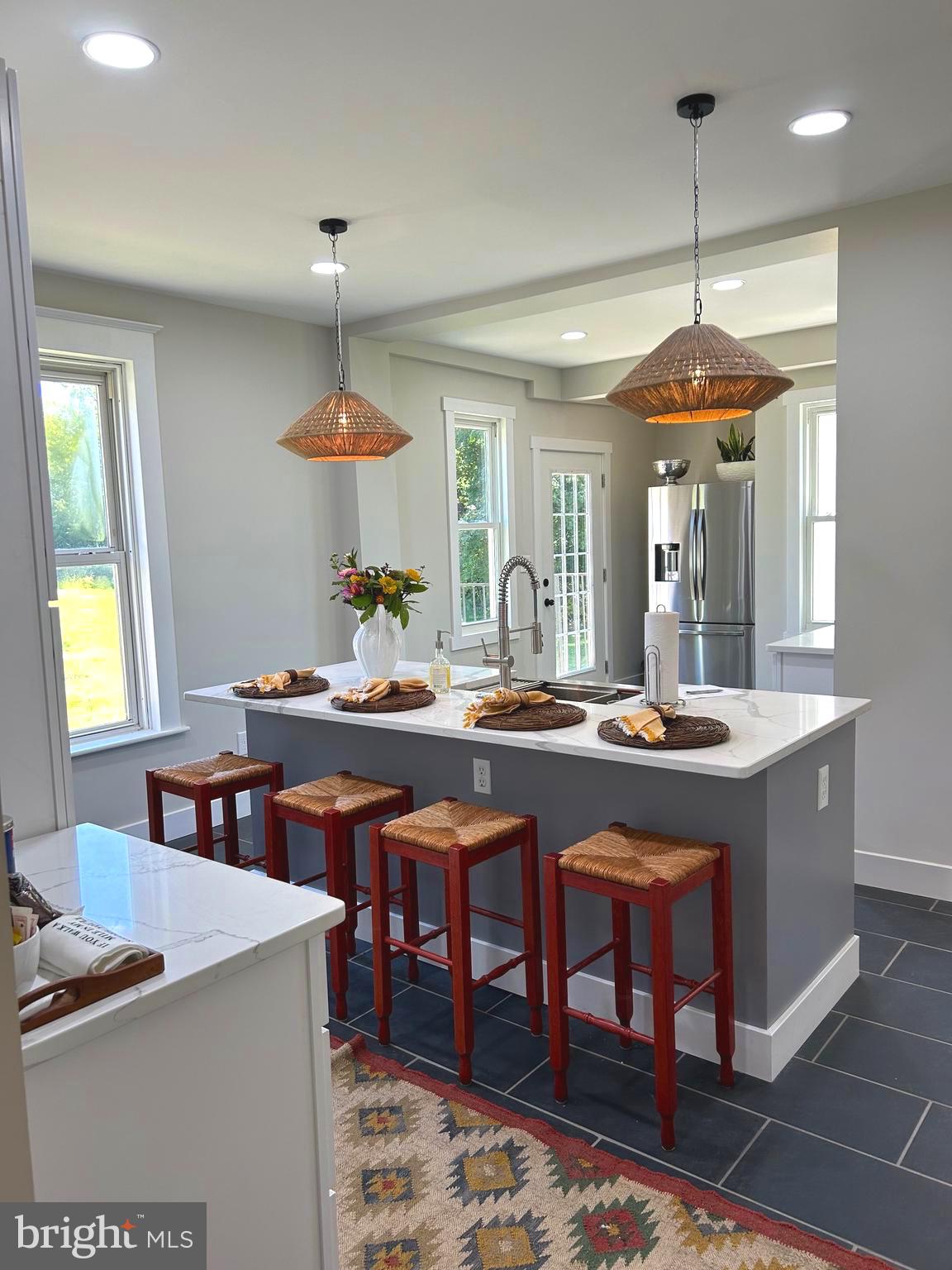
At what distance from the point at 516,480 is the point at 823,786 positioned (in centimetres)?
429

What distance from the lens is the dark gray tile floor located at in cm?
192

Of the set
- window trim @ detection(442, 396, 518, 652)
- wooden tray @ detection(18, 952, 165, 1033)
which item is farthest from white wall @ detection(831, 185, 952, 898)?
wooden tray @ detection(18, 952, 165, 1033)

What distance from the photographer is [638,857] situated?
226 cm

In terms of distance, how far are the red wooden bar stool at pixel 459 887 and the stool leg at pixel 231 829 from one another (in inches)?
35.0

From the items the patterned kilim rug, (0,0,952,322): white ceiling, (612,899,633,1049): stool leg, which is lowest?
the patterned kilim rug

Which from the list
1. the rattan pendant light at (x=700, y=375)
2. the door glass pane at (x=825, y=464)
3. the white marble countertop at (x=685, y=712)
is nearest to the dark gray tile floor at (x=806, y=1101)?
the white marble countertop at (x=685, y=712)

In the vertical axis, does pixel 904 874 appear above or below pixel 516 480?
below

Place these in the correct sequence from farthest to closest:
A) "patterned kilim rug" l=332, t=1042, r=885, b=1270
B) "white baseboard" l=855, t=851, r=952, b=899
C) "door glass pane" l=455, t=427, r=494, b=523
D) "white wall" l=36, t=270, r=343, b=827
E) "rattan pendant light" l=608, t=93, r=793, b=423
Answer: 1. "door glass pane" l=455, t=427, r=494, b=523
2. "white wall" l=36, t=270, r=343, b=827
3. "white baseboard" l=855, t=851, r=952, b=899
4. "rattan pendant light" l=608, t=93, r=793, b=423
5. "patterned kilim rug" l=332, t=1042, r=885, b=1270

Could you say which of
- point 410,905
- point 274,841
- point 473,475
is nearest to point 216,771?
point 274,841

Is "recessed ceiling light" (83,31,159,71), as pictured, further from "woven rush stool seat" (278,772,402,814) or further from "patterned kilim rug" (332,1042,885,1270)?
"patterned kilim rug" (332,1042,885,1270)

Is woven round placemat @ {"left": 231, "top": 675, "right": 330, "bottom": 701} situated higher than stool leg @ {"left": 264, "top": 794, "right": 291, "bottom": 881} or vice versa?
woven round placemat @ {"left": 231, "top": 675, "right": 330, "bottom": 701}

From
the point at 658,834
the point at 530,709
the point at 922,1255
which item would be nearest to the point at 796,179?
the point at 530,709

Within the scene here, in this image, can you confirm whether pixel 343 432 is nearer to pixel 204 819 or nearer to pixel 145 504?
pixel 204 819

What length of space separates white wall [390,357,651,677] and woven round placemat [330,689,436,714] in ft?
8.76
